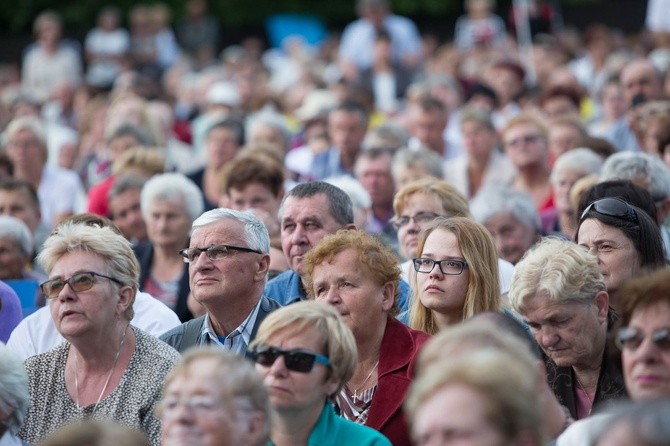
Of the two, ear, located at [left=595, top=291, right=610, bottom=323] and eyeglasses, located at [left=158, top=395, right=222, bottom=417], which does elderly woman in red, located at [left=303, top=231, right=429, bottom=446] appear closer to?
ear, located at [left=595, top=291, right=610, bottom=323]

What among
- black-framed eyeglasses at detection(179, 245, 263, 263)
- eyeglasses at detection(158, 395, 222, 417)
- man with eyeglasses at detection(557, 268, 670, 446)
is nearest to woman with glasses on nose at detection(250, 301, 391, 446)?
eyeglasses at detection(158, 395, 222, 417)

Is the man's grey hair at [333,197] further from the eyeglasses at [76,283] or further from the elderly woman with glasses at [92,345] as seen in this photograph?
the eyeglasses at [76,283]

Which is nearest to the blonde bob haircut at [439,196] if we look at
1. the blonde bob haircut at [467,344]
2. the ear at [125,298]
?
the ear at [125,298]

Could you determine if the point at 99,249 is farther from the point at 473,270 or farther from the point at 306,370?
the point at 473,270

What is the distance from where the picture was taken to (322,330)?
195 inches

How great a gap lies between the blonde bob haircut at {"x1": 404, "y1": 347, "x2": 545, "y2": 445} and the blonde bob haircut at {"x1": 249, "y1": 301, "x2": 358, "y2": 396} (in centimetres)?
104

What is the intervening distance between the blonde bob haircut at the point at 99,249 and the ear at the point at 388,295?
117 cm

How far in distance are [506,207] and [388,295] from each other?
8.15 ft

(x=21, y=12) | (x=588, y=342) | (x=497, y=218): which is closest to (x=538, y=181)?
(x=497, y=218)

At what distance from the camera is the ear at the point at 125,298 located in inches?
242

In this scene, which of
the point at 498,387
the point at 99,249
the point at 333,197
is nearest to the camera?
the point at 498,387

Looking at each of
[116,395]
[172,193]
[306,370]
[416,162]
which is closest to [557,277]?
[306,370]

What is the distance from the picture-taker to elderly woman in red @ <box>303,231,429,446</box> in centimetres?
589

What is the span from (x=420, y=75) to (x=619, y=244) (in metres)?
12.1
